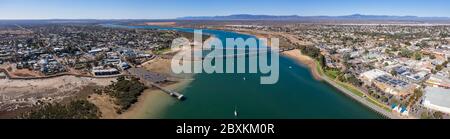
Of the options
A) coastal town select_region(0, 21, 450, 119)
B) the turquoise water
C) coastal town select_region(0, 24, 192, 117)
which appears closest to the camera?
the turquoise water

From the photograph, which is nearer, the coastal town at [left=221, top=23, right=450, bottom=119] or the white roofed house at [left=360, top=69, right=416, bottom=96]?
the coastal town at [left=221, top=23, right=450, bottom=119]

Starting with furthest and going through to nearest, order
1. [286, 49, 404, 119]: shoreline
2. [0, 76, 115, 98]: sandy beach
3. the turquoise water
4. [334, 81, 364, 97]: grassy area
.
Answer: [334, 81, 364, 97]: grassy area
[0, 76, 115, 98]: sandy beach
[286, 49, 404, 119]: shoreline
the turquoise water

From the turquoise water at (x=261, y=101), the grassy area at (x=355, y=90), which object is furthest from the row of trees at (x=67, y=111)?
the grassy area at (x=355, y=90)

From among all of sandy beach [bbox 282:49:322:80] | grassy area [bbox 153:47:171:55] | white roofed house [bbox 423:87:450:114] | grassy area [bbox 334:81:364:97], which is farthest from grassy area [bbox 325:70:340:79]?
grassy area [bbox 153:47:171:55]

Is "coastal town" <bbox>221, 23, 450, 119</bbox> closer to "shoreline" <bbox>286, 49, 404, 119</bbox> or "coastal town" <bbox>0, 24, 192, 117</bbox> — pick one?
"shoreline" <bbox>286, 49, 404, 119</bbox>

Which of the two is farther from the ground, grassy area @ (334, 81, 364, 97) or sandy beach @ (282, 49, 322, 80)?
sandy beach @ (282, 49, 322, 80)

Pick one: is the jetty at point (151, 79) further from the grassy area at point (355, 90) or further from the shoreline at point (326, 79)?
the grassy area at point (355, 90)

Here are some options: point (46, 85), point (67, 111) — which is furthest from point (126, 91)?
point (46, 85)

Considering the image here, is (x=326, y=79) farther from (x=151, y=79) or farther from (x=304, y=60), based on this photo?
(x=151, y=79)
